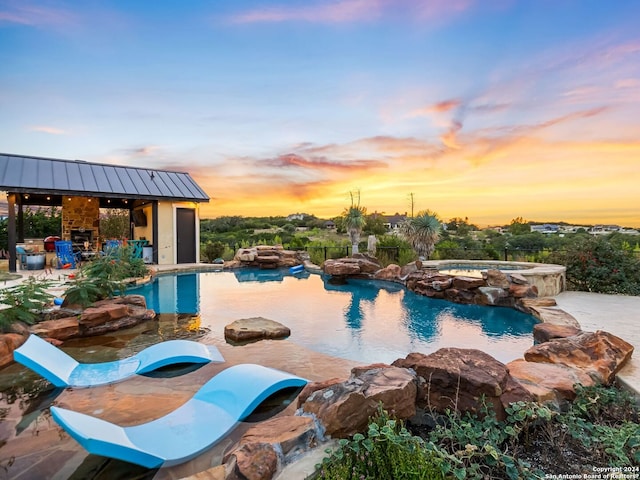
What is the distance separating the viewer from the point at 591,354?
3.54m

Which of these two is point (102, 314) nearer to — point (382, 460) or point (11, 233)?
point (382, 460)

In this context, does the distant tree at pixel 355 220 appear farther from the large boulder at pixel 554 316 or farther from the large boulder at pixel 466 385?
the large boulder at pixel 466 385

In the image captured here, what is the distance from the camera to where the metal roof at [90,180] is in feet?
37.9

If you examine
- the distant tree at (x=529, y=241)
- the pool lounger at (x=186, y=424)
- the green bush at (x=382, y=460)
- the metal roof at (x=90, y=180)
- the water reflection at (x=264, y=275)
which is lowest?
the water reflection at (x=264, y=275)

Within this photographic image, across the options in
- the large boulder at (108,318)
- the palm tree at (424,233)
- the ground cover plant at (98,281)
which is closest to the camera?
the large boulder at (108,318)

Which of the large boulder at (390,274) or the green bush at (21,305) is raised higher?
the green bush at (21,305)

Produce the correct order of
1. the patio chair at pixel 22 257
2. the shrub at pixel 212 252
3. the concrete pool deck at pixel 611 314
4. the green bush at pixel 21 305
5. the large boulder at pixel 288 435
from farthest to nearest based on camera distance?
the shrub at pixel 212 252, the patio chair at pixel 22 257, the green bush at pixel 21 305, the concrete pool deck at pixel 611 314, the large boulder at pixel 288 435

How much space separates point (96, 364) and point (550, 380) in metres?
5.19

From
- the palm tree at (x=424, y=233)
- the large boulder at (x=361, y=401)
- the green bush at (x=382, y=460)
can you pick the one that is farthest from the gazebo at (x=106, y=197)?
the green bush at (x=382, y=460)

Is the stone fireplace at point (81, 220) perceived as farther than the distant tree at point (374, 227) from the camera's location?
No

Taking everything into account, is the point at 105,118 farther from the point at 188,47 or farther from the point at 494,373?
the point at 494,373

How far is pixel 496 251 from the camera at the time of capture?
1511cm

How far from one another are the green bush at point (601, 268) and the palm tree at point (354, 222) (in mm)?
8559

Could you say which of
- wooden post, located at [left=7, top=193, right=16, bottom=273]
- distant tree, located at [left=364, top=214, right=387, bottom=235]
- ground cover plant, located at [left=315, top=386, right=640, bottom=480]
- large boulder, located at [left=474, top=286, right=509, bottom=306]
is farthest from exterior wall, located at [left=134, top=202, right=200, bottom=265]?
ground cover plant, located at [left=315, top=386, right=640, bottom=480]
